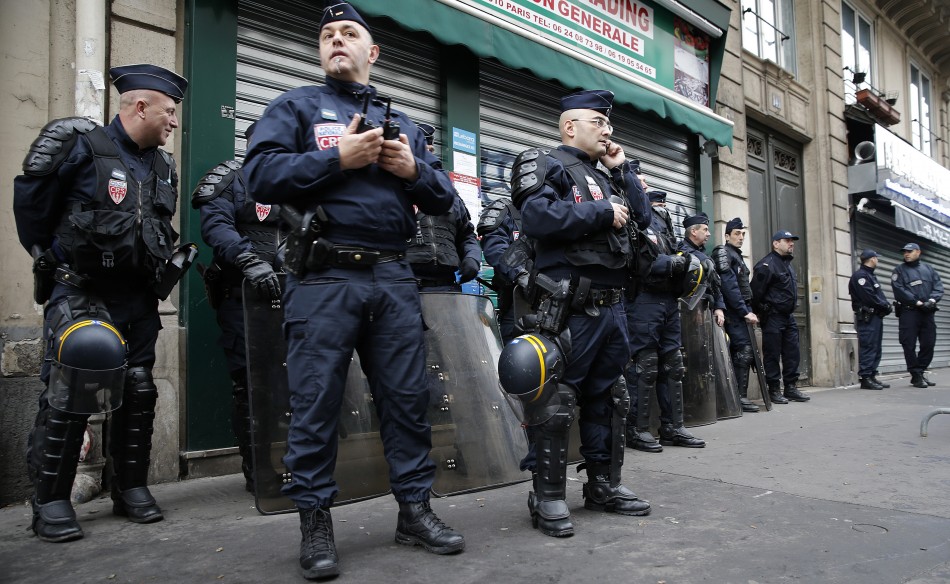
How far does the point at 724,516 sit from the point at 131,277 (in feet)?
9.74

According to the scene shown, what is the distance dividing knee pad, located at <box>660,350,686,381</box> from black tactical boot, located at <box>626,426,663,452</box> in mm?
492

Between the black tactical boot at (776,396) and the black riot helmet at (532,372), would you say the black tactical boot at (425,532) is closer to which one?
the black riot helmet at (532,372)

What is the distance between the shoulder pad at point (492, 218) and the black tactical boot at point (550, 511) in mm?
2763

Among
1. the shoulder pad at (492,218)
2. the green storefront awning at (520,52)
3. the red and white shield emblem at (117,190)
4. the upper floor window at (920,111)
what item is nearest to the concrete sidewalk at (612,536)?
the red and white shield emblem at (117,190)

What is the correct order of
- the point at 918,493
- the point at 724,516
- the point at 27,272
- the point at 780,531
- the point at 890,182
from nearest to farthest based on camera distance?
the point at 780,531
the point at 724,516
the point at 918,493
the point at 27,272
the point at 890,182

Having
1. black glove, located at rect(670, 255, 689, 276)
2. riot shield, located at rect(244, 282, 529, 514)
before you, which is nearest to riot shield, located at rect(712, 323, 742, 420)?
black glove, located at rect(670, 255, 689, 276)

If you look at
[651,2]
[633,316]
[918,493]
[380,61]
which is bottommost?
[918,493]

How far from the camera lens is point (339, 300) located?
8.39 ft

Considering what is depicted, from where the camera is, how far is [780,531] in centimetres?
292

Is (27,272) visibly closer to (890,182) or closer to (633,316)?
(633,316)

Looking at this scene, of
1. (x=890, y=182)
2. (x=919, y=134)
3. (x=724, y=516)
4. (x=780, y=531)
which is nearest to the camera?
(x=780, y=531)

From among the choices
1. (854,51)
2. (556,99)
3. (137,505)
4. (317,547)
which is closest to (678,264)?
(556,99)

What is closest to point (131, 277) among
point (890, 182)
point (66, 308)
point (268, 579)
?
point (66, 308)

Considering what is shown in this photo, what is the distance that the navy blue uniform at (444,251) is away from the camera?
4402 mm
